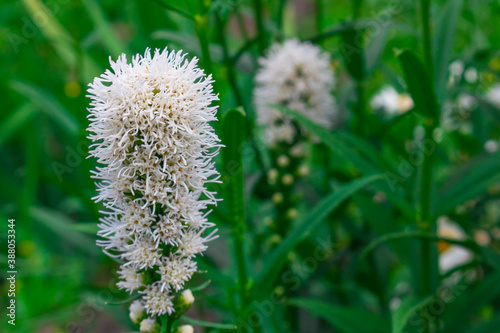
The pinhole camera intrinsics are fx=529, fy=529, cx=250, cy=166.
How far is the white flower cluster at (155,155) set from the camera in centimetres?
103

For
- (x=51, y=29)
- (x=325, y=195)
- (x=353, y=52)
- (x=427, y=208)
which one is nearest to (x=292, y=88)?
(x=353, y=52)

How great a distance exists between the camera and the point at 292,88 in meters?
2.04

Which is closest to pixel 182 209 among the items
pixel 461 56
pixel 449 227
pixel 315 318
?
pixel 315 318

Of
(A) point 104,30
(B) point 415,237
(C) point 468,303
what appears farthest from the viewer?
(A) point 104,30

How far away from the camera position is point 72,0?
3465 millimetres

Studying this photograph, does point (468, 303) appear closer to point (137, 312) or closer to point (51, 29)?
point (137, 312)

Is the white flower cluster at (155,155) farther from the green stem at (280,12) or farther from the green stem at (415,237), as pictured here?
the green stem at (280,12)

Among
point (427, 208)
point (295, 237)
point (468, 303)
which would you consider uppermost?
point (427, 208)

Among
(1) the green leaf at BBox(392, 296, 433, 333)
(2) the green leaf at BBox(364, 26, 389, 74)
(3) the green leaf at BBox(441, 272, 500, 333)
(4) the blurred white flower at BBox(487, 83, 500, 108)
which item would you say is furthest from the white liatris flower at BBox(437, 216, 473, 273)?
(1) the green leaf at BBox(392, 296, 433, 333)

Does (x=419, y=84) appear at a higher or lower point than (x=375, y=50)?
lower

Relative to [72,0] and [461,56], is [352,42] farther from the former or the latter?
[72,0]

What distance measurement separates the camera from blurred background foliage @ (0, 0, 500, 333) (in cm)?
174

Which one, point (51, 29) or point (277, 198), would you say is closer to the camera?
point (277, 198)

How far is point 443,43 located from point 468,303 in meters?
0.90
